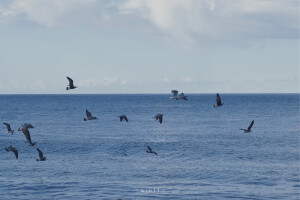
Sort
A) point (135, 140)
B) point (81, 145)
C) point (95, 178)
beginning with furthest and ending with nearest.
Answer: point (135, 140)
point (81, 145)
point (95, 178)

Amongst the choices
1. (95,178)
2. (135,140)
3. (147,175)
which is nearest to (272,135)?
(135,140)

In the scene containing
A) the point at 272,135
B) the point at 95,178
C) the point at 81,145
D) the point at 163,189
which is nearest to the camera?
the point at 163,189

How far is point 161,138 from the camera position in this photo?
97875 millimetres

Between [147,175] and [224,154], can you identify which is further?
[224,154]

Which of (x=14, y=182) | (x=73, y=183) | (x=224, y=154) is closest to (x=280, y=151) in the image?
(x=224, y=154)

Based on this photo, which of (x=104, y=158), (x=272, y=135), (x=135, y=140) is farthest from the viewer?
(x=272, y=135)

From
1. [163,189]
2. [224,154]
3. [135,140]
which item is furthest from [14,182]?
[135,140]

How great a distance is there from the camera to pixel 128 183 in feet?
182

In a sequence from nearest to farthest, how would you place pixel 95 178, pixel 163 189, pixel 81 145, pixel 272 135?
pixel 163 189, pixel 95 178, pixel 81 145, pixel 272 135

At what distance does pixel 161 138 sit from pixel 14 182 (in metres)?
46.9

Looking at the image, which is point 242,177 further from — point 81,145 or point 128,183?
point 81,145

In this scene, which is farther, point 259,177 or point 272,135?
point 272,135

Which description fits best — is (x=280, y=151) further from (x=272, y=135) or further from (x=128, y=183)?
(x=128, y=183)

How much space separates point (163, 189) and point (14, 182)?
17687mm
